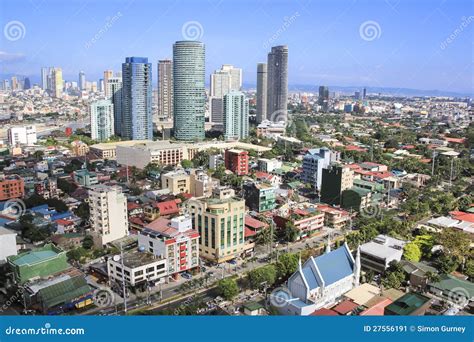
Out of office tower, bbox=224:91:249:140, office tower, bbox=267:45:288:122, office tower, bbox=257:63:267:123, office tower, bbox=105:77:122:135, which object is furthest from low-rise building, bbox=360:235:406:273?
office tower, bbox=257:63:267:123

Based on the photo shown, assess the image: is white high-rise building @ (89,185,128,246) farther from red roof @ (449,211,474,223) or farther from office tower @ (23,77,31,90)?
office tower @ (23,77,31,90)

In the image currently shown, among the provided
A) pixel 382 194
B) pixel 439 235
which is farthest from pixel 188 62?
pixel 439 235

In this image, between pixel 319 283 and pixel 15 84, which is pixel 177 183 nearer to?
pixel 319 283

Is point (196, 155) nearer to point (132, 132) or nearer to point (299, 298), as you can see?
point (132, 132)

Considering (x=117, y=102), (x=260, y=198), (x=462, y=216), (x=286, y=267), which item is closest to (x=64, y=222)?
(x=260, y=198)

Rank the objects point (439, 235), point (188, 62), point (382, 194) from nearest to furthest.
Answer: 1. point (439, 235)
2. point (382, 194)
3. point (188, 62)

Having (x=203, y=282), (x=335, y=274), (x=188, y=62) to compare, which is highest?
(x=188, y=62)

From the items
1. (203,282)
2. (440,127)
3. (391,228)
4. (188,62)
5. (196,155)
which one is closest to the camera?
(203,282)
